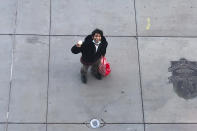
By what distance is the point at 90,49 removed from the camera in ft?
22.9

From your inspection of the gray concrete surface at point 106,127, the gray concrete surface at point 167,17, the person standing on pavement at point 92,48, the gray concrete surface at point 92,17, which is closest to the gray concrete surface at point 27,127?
the gray concrete surface at point 106,127

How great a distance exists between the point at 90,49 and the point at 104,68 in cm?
89

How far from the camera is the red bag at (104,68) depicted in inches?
302

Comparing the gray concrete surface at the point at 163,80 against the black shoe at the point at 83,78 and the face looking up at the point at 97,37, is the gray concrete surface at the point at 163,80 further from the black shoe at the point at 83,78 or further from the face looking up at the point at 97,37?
the face looking up at the point at 97,37

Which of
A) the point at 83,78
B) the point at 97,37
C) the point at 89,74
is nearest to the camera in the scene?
the point at 97,37

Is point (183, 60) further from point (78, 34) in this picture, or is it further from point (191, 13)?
point (78, 34)

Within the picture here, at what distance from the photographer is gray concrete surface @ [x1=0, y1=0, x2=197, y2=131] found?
7.57m

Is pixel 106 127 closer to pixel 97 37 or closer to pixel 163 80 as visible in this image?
pixel 163 80

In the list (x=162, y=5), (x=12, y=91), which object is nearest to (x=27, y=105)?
(x=12, y=91)

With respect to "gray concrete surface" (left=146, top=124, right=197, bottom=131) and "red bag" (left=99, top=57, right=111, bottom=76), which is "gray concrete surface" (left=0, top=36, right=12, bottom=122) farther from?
"gray concrete surface" (left=146, top=124, right=197, bottom=131)

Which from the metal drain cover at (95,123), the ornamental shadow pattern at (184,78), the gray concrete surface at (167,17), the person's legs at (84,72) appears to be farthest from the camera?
the gray concrete surface at (167,17)

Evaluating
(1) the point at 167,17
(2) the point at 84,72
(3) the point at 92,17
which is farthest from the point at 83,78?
(1) the point at 167,17

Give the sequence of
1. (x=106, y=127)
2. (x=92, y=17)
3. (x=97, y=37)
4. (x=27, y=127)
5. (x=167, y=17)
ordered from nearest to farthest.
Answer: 1. (x=97, y=37)
2. (x=27, y=127)
3. (x=106, y=127)
4. (x=92, y=17)
5. (x=167, y=17)

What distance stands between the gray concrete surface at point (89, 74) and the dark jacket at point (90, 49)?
0.96 m
